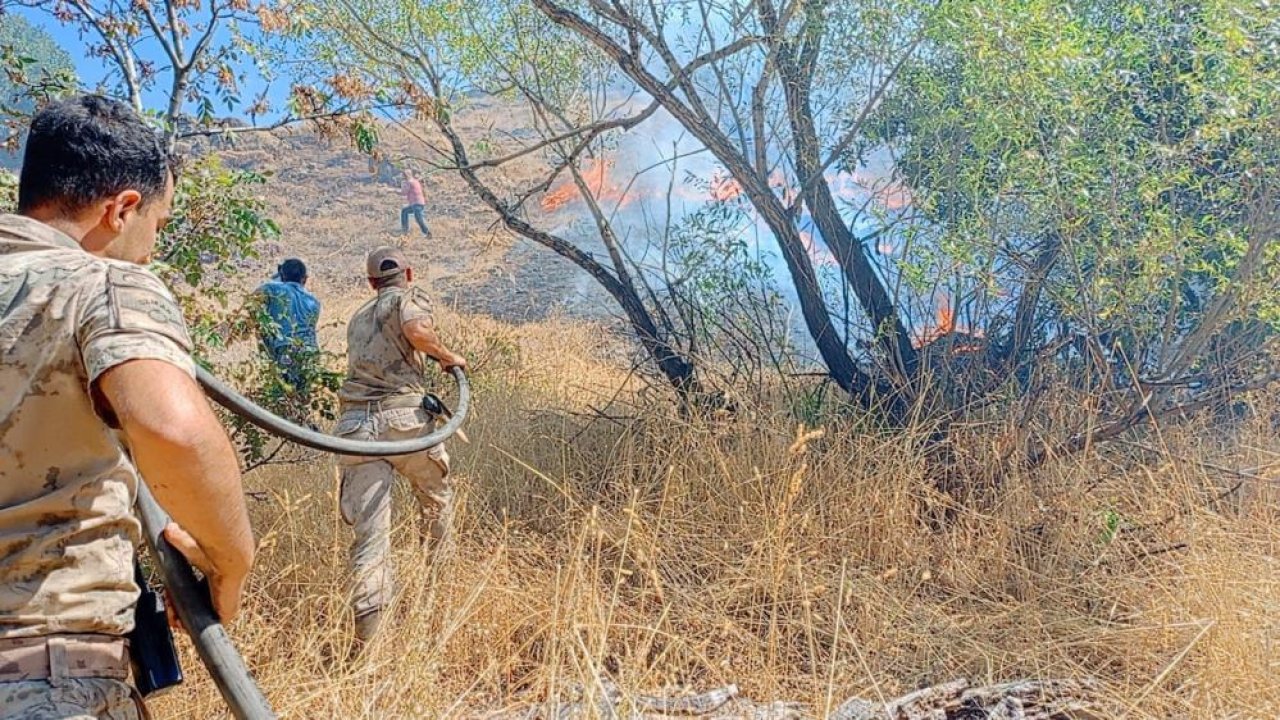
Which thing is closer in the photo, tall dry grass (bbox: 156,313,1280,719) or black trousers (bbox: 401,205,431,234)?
tall dry grass (bbox: 156,313,1280,719)

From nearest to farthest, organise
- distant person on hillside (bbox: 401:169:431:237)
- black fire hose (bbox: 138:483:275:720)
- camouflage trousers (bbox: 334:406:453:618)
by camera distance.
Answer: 1. black fire hose (bbox: 138:483:275:720)
2. camouflage trousers (bbox: 334:406:453:618)
3. distant person on hillside (bbox: 401:169:431:237)

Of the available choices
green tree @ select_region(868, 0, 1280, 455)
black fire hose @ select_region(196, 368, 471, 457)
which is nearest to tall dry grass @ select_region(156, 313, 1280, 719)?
green tree @ select_region(868, 0, 1280, 455)

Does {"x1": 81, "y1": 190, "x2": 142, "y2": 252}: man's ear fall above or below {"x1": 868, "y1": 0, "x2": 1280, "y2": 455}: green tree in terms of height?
below

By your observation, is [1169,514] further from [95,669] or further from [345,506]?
[95,669]

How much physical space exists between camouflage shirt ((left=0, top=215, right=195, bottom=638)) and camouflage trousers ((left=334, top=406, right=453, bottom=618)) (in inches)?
82.1

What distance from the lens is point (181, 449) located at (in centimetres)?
118

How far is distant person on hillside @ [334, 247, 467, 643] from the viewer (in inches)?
148

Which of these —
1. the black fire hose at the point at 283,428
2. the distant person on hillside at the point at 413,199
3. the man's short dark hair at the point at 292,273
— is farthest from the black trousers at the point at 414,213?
the black fire hose at the point at 283,428

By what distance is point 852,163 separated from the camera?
17.8 feet

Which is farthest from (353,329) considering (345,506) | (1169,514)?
(1169,514)

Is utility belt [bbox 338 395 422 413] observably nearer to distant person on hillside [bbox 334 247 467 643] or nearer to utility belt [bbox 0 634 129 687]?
distant person on hillside [bbox 334 247 467 643]

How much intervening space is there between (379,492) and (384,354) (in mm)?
678

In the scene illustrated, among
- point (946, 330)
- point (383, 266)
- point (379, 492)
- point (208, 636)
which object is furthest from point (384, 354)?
point (946, 330)

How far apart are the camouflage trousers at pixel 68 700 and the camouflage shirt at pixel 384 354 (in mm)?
2715
